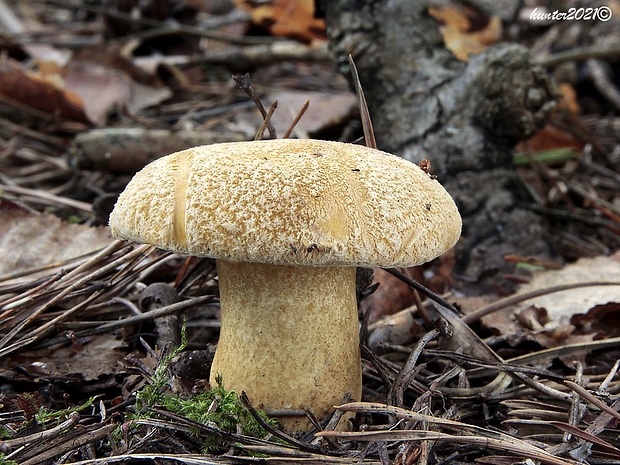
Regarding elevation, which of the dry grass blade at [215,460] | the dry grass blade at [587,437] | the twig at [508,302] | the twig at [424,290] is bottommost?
the dry grass blade at [587,437]

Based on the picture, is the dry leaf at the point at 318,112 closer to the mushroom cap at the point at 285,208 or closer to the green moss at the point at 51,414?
the mushroom cap at the point at 285,208

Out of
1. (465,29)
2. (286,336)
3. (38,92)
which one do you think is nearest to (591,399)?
(286,336)

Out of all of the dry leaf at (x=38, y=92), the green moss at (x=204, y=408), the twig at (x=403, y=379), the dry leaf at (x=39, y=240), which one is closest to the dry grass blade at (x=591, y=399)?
the twig at (x=403, y=379)

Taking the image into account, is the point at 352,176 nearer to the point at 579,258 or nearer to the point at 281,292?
the point at 281,292

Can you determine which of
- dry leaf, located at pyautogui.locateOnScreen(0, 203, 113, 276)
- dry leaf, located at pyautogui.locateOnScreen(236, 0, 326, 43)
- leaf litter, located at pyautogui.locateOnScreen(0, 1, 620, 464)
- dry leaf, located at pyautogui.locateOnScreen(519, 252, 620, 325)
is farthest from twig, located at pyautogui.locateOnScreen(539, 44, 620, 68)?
dry leaf, located at pyautogui.locateOnScreen(0, 203, 113, 276)

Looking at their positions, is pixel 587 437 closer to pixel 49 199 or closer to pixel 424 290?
pixel 424 290

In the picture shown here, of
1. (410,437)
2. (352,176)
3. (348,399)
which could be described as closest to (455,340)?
(348,399)

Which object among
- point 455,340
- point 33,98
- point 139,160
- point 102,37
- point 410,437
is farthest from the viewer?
point 102,37
